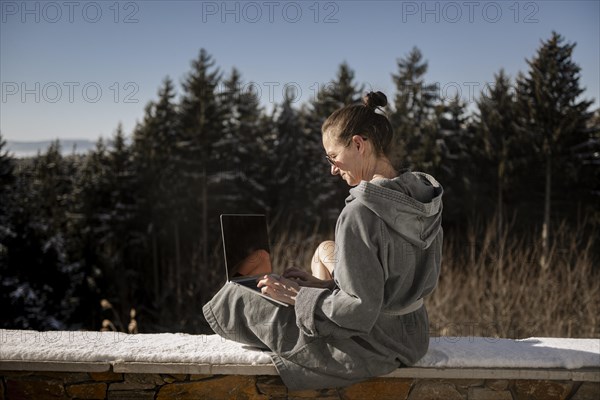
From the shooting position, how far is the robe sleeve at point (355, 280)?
1.73 m

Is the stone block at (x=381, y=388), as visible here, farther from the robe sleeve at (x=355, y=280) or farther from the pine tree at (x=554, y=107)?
the pine tree at (x=554, y=107)

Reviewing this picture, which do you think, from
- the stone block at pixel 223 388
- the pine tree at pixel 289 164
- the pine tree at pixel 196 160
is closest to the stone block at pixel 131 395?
the stone block at pixel 223 388

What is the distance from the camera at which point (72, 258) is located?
23.4 metres

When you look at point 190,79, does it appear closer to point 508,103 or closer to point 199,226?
point 199,226

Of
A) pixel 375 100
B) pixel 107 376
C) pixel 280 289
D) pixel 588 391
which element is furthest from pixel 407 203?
pixel 107 376

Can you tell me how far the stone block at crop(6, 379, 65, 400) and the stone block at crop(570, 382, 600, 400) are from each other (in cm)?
187

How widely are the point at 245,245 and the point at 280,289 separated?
0.28m

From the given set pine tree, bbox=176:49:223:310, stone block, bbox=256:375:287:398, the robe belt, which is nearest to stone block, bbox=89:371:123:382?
stone block, bbox=256:375:287:398

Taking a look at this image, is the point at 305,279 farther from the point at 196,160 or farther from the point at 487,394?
the point at 196,160

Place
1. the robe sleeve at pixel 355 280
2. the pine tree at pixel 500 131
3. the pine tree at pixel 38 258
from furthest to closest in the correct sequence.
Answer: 1. the pine tree at pixel 500 131
2. the pine tree at pixel 38 258
3. the robe sleeve at pixel 355 280

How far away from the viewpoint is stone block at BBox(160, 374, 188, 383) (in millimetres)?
2074

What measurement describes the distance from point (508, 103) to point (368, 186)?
22408mm

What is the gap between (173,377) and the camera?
2.08 meters

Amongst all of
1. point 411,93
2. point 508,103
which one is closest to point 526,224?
point 508,103
